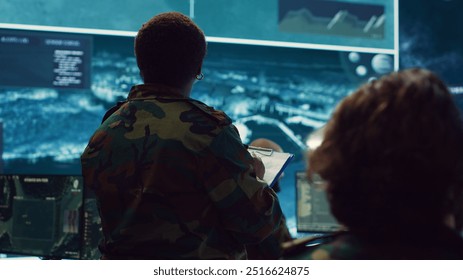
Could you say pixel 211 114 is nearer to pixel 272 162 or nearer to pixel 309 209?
pixel 272 162

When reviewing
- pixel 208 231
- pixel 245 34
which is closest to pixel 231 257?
pixel 208 231

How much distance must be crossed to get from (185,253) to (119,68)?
2587 millimetres

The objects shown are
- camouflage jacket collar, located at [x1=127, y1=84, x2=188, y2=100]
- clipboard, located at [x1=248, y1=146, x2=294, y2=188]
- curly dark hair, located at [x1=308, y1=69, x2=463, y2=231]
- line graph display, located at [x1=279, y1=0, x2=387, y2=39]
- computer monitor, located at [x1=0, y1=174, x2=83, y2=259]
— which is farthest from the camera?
line graph display, located at [x1=279, y1=0, x2=387, y2=39]

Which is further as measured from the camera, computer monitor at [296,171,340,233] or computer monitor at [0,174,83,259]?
computer monitor at [296,171,340,233]

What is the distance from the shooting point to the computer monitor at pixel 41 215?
208 centimetres

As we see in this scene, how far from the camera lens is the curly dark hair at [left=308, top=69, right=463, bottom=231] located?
0.66 meters

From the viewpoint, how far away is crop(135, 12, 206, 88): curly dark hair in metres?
1.28

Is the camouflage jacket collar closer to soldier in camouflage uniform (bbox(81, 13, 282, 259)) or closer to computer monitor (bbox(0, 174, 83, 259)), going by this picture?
soldier in camouflage uniform (bbox(81, 13, 282, 259))

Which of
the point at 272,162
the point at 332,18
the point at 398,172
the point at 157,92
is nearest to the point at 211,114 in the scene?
the point at 157,92

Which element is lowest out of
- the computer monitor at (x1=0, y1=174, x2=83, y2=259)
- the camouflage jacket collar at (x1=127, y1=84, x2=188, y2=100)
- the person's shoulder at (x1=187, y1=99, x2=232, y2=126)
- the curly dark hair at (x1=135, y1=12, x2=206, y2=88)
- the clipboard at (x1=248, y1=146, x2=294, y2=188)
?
the computer monitor at (x1=0, y1=174, x2=83, y2=259)

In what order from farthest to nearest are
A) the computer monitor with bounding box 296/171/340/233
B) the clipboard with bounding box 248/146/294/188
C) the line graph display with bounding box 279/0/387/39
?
the line graph display with bounding box 279/0/387/39 → the computer monitor with bounding box 296/171/340/233 → the clipboard with bounding box 248/146/294/188

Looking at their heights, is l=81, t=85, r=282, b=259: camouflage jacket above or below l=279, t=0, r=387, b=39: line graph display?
below

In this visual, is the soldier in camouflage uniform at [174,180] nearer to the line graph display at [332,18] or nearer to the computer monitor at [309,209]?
the computer monitor at [309,209]

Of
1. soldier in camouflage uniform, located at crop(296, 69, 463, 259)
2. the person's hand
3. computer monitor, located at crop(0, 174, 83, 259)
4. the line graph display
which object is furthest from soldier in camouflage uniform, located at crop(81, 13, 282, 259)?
the line graph display
